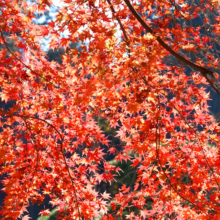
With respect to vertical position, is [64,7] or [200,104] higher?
[64,7]

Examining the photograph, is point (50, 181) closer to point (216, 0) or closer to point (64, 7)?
point (64, 7)

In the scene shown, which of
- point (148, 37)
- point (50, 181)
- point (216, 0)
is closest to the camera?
point (148, 37)

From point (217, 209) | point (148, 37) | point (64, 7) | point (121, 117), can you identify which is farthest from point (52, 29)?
point (217, 209)

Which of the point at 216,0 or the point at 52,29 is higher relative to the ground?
the point at 216,0

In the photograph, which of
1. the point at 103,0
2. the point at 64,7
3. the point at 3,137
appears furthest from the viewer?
the point at 3,137

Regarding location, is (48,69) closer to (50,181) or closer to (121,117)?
(121,117)

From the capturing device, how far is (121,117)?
278 cm

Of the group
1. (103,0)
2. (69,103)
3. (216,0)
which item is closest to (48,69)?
(69,103)

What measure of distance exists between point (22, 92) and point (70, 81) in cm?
76

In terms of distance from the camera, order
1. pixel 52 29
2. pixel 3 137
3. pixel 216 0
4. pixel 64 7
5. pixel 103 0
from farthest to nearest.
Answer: pixel 3 137 → pixel 216 0 → pixel 103 0 → pixel 52 29 → pixel 64 7

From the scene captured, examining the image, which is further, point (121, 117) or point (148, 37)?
point (121, 117)

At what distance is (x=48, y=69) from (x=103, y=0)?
4.03 ft

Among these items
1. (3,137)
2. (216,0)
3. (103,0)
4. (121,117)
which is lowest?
(3,137)

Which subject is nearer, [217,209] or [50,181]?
[217,209]
